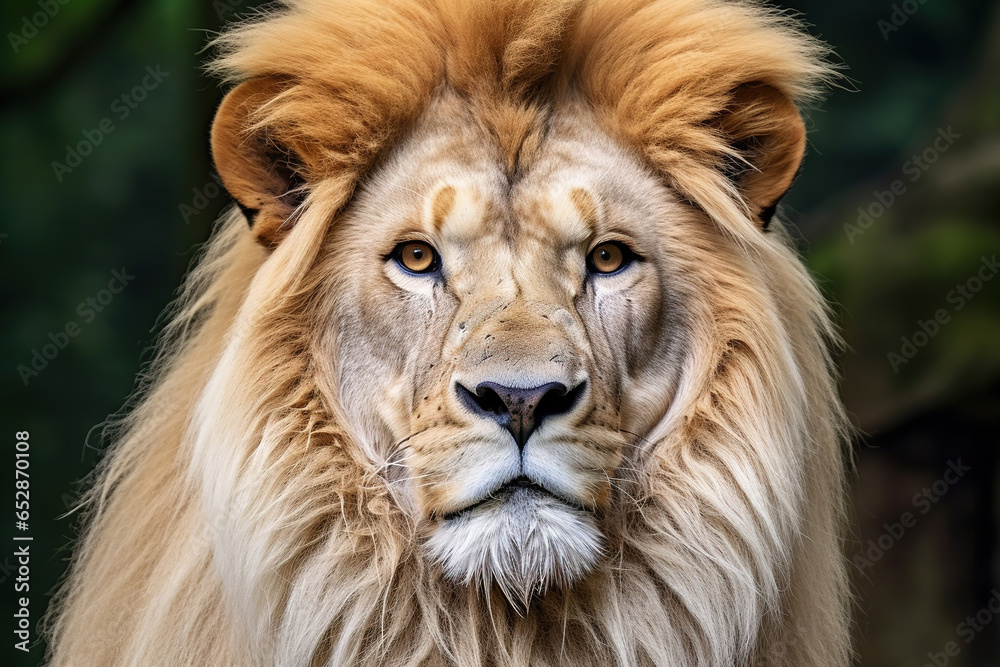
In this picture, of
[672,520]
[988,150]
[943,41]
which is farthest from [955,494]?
[672,520]

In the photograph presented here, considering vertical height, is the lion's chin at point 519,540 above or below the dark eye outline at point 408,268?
below

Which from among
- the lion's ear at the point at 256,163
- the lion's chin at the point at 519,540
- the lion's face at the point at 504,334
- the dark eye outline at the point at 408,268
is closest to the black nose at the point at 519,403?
the lion's face at the point at 504,334

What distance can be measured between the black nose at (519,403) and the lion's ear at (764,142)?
0.67 m

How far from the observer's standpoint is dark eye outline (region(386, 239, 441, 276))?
206cm

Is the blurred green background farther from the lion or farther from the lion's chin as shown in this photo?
the lion's chin

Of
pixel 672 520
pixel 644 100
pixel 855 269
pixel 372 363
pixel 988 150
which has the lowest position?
pixel 855 269

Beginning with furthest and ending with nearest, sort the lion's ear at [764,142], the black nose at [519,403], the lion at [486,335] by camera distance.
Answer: the lion's ear at [764,142], the lion at [486,335], the black nose at [519,403]

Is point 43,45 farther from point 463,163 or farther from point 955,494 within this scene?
point 955,494

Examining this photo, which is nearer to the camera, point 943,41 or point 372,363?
point 372,363

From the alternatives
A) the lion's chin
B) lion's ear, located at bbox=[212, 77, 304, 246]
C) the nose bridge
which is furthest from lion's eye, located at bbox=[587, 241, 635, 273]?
lion's ear, located at bbox=[212, 77, 304, 246]

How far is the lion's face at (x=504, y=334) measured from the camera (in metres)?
1.80

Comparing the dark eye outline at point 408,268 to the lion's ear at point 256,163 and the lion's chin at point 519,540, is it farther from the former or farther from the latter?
the lion's chin at point 519,540

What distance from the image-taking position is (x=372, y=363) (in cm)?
207

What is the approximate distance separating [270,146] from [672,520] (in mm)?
1081
